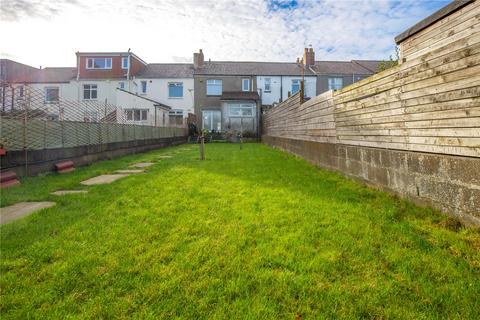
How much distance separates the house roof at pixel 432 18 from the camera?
339cm

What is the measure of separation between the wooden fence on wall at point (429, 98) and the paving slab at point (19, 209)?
558 centimetres

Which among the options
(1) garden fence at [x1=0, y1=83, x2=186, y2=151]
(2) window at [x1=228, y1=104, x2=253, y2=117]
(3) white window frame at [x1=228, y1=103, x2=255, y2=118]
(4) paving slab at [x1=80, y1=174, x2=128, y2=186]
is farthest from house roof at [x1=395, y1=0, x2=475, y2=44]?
→ (2) window at [x1=228, y1=104, x2=253, y2=117]

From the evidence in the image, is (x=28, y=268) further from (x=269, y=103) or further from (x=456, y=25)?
(x=269, y=103)

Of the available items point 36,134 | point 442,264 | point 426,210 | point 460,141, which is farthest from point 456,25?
point 36,134

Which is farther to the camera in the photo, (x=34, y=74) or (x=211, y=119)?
→ (x=34, y=74)

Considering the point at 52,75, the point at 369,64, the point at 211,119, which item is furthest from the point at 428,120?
the point at 52,75

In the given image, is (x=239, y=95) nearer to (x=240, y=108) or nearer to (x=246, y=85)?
(x=240, y=108)

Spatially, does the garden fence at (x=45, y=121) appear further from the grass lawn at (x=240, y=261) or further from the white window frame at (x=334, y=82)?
the white window frame at (x=334, y=82)

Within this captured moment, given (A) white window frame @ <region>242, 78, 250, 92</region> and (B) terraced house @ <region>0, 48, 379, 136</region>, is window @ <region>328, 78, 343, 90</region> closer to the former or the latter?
(B) terraced house @ <region>0, 48, 379, 136</region>

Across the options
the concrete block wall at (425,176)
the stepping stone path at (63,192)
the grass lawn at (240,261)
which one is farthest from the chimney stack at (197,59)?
the grass lawn at (240,261)

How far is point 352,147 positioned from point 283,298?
4.71 meters

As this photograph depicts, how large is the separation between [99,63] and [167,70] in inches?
299

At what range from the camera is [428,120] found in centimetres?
362

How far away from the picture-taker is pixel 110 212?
12.8 ft
